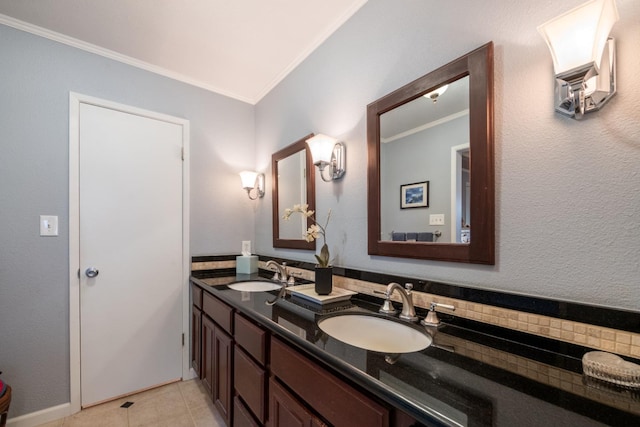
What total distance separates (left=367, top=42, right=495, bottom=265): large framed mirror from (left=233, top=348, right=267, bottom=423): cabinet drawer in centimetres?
77

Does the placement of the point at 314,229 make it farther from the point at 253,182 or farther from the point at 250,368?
the point at 253,182

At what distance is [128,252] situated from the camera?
78.7 inches

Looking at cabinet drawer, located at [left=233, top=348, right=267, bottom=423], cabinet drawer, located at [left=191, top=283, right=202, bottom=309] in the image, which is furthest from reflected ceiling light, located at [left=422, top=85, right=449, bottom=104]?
cabinet drawer, located at [left=191, top=283, right=202, bottom=309]

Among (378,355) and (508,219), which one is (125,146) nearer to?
(378,355)

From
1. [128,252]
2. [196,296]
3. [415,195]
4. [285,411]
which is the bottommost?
[285,411]

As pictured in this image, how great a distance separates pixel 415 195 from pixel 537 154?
47 centimetres

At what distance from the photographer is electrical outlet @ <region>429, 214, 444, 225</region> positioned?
1.14m

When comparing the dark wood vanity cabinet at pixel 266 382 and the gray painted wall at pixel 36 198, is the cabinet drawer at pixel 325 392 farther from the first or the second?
the gray painted wall at pixel 36 198

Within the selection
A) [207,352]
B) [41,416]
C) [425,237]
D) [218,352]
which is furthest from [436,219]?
[41,416]

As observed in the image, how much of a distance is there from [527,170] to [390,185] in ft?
1.86

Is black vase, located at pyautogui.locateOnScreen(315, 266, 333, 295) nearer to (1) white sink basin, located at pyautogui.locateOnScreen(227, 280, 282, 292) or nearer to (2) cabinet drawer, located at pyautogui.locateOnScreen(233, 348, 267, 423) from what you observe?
(2) cabinet drawer, located at pyautogui.locateOnScreen(233, 348, 267, 423)

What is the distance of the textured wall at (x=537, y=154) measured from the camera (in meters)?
0.73

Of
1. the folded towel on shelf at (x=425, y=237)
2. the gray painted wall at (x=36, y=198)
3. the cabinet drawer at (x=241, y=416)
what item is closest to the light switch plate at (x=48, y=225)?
the gray painted wall at (x=36, y=198)

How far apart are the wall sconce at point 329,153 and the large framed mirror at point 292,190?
0.26 m
